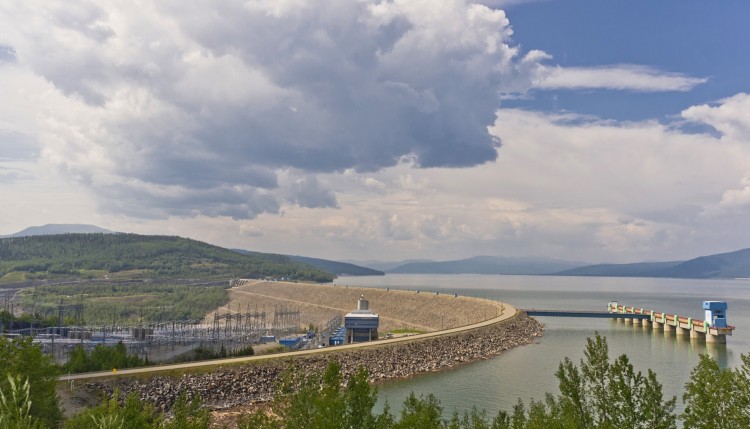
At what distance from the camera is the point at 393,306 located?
15475 centimetres

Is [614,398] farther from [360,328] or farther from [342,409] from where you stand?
[360,328]

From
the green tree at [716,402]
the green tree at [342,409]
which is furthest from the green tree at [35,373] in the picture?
the green tree at [716,402]

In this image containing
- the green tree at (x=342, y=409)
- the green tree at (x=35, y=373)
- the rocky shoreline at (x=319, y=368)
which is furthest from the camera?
the rocky shoreline at (x=319, y=368)

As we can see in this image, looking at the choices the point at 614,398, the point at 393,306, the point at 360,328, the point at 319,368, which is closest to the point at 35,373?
the point at 319,368

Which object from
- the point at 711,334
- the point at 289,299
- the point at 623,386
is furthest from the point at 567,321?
the point at 623,386

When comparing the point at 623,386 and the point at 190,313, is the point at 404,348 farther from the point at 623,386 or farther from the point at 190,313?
the point at 190,313

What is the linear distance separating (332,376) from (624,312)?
136 metres

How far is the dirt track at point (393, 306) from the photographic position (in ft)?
439

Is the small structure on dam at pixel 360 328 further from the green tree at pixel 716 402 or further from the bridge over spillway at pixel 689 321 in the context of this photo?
the green tree at pixel 716 402

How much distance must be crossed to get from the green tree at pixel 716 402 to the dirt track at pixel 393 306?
3953 inches

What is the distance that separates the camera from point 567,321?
14962 centimetres

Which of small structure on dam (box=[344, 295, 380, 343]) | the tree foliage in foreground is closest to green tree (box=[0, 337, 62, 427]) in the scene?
the tree foliage in foreground

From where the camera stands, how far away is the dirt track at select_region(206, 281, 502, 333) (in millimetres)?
133875

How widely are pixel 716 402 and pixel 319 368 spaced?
175 ft
